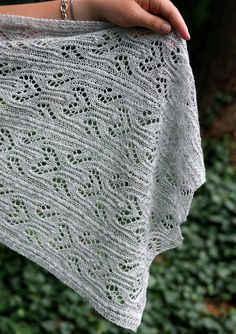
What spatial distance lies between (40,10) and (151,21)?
0.30m

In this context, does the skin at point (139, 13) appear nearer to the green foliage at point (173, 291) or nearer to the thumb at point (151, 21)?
the thumb at point (151, 21)

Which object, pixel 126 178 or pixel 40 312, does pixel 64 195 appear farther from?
pixel 40 312

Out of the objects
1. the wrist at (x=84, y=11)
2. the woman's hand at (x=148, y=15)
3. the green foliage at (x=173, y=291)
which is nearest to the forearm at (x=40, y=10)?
the wrist at (x=84, y=11)

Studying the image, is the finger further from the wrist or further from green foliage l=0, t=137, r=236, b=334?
green foliage l=0, t=137, r=236, b=334

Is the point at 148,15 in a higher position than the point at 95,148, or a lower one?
higher

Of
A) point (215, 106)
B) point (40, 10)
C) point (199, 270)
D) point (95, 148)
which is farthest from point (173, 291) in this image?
point (40, 10)

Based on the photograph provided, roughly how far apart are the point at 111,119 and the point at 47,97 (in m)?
0.14

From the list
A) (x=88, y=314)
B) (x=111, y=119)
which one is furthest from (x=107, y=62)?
(x=88, y=314)

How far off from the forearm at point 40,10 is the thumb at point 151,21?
20 centimetres

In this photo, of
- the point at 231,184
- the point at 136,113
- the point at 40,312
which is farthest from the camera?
the point at 231,184

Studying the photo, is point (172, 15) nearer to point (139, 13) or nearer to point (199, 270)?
point (139, 13)

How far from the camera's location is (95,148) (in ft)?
4.08

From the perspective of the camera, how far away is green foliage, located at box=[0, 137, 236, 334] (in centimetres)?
220

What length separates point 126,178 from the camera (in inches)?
48.3
